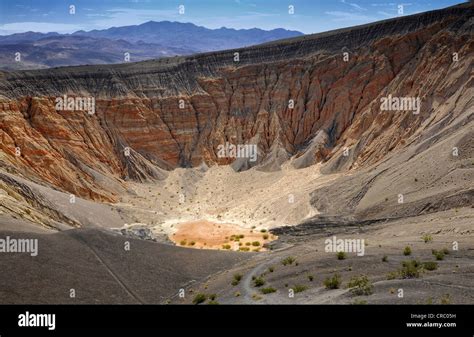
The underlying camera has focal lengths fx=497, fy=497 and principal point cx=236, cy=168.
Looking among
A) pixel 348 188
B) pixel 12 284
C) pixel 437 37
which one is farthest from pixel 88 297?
pixel 437 37

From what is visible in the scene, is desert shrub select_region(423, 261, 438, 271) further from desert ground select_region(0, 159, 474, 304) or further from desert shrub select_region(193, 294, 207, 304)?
desert shrub select_region(193, 294, 207, 304)

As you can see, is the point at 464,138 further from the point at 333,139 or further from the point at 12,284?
the point at 12,284

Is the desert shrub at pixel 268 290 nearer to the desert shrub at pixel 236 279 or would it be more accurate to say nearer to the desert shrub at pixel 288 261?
the desert shrub at pixel 236 279

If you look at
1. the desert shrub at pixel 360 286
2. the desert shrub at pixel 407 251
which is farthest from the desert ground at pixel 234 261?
the desert shrub at pixel 407 251

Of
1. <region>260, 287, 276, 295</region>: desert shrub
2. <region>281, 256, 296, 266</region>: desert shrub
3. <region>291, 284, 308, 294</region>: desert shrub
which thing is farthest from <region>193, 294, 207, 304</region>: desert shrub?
<region>281, 256, 296, 266</region>: desert shrub

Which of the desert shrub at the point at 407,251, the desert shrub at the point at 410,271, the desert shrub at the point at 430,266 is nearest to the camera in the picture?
the desert shrub at the point at 410,271

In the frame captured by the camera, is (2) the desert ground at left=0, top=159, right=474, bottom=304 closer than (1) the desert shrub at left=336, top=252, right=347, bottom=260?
Yes
